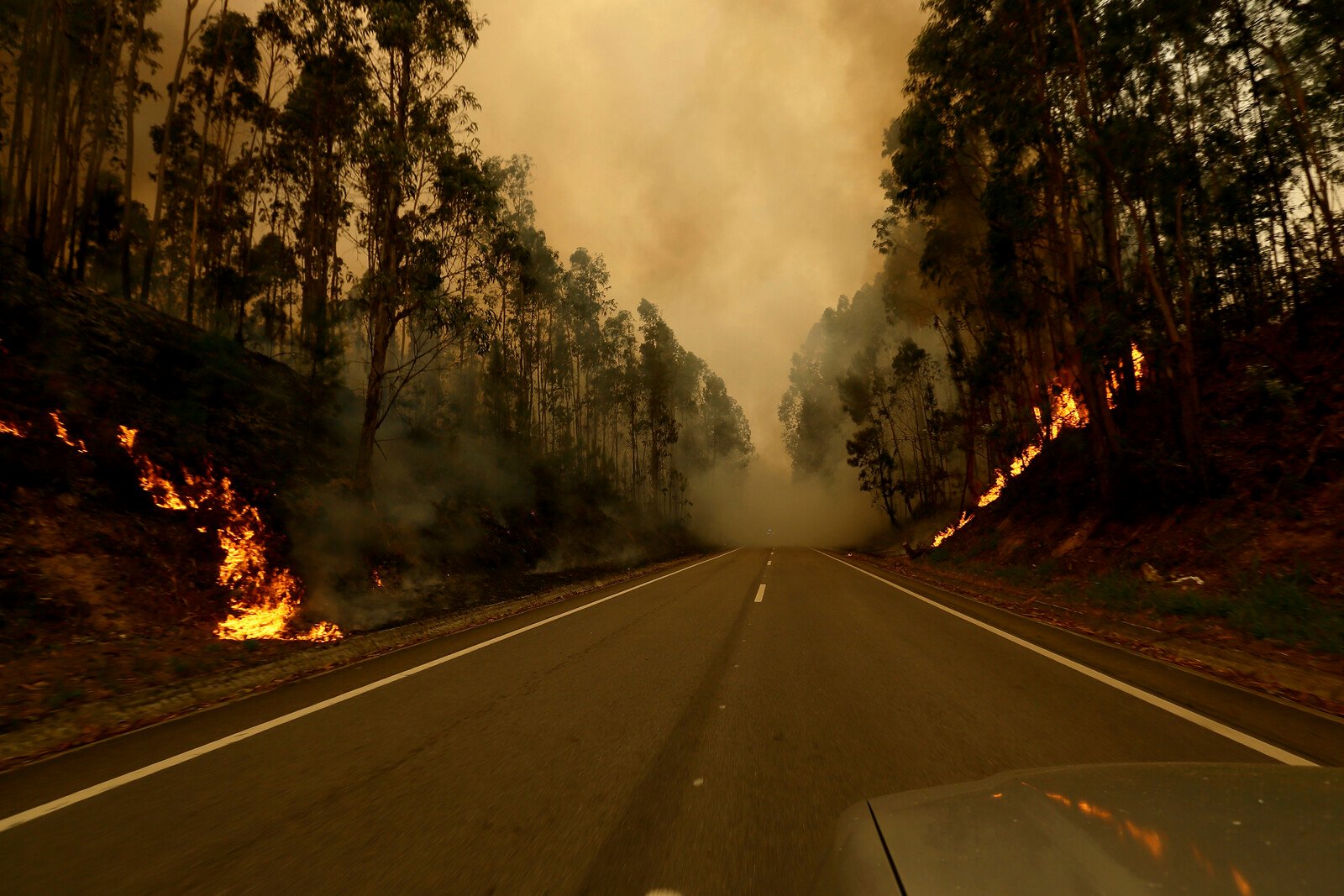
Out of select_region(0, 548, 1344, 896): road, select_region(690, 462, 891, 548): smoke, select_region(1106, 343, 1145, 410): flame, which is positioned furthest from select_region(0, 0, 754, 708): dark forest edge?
select_region(690, 462, 891, 548): smoke

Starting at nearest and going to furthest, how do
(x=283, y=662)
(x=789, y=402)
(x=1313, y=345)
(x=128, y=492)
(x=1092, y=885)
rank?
(x=1092, y=885)
(x=283, y=662)
(x=128, y=492)
(x=1313, y=345)
(x=789, y=402)

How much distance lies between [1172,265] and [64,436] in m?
24.0

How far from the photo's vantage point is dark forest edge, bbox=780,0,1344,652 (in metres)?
11.2

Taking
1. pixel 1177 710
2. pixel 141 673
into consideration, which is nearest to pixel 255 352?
pixel 141 673

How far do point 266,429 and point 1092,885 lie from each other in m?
18.6

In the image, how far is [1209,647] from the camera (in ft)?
23.2

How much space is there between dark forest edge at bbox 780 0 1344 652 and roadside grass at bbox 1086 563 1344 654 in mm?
44

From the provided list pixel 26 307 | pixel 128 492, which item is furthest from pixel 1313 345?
pixel 26 307

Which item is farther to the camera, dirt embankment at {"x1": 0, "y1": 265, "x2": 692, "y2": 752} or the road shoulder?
dirt embankment at {"x1": 0, "y1": 265, "x2": 692, "y2": 752}

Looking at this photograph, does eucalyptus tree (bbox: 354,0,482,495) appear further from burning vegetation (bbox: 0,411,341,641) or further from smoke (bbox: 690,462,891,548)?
smoke (bbox: 690,462,891,548)

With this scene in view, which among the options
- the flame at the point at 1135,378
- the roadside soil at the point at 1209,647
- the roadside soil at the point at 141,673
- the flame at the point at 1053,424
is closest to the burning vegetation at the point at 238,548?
the roadside soil at the point at 141,673

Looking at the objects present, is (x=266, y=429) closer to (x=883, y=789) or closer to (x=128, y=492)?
(x=128, y=492)

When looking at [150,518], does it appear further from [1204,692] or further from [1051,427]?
[1051,427]

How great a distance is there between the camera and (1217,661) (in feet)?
20.8
